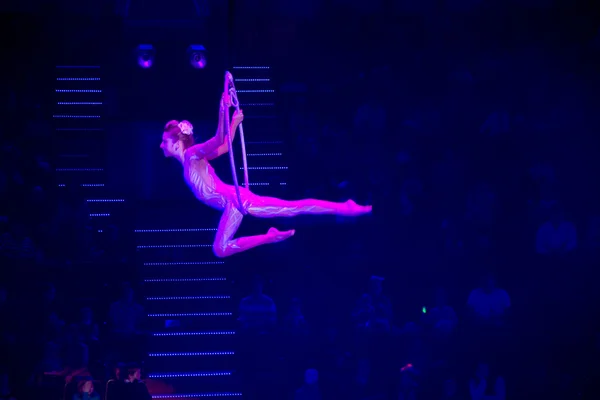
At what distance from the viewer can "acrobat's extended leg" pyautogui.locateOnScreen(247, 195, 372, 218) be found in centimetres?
662

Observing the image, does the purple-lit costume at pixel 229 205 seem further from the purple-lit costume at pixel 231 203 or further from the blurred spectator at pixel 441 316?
the blurred spectator at pixel 441 316

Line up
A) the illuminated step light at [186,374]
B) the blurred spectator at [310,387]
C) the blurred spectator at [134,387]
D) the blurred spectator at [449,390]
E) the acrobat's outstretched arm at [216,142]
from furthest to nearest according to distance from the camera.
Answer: the illuminated step light at [186,374] < the blurred spectator at [310,387] < the blurred spectator at [449,390] < the blurred spectator at [134,387] < the acrobat's outstretched arm at [216,142]

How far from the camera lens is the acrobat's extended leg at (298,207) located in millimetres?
6617

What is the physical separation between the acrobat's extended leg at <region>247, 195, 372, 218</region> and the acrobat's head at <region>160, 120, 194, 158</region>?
0.89 meters

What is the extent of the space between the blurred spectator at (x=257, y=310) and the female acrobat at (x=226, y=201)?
62.1 inches

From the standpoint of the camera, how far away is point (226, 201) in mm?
6926

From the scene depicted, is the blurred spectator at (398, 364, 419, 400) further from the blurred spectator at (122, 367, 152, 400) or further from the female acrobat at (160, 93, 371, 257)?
the blurred spectator at (122, 367, 152, 400)

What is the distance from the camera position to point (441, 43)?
980 centimetres

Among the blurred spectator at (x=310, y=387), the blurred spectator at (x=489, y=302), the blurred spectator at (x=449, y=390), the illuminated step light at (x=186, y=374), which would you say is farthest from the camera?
the blurred spectator at (x=489, y=302)

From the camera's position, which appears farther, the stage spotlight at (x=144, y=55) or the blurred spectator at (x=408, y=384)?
the stage spotlight at (x=144, y=55)

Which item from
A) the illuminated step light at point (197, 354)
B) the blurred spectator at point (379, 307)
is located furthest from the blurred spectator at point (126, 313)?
the blurred spectator at point (379, 307)

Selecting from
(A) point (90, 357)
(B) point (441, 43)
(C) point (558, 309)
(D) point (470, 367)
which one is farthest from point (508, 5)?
(A) point (90, 357)

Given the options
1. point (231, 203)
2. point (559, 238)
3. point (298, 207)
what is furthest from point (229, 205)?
point (559, 238)

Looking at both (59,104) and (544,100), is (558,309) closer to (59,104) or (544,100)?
(544,100)
